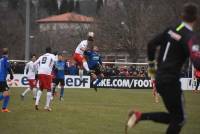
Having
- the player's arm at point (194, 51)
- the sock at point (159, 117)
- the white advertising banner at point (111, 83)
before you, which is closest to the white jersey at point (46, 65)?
the sock at point (159, 117)

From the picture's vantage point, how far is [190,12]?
32.9ft

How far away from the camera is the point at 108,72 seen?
45.4m

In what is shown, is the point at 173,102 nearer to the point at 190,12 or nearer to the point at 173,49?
the point at 173,49

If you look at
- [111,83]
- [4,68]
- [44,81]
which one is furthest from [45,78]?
[111,83]

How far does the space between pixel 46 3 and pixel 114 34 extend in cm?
6418

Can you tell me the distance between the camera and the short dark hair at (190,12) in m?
9.96

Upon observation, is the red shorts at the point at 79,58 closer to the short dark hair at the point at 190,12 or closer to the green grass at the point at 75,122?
the green grass at the point at 75,122

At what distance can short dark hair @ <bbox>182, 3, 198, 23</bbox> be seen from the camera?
9.96 m

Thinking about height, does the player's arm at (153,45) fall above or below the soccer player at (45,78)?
above

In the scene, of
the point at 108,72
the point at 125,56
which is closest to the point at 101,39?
the point at 125,56

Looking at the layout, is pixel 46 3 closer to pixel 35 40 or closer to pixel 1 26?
pixel 35 40

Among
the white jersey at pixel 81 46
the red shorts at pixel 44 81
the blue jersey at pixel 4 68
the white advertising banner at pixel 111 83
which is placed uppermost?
the white jersey at pixel 81 46

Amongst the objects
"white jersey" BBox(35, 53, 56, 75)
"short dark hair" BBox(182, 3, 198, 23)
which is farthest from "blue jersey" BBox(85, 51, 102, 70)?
"short dark hair" BBox(182, 3, 198, 23)

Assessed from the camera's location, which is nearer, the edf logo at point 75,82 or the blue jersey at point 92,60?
the blue jersey at point 92,60
